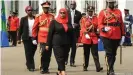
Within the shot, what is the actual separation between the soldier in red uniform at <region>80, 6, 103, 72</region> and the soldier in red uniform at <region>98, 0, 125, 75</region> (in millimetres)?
1363

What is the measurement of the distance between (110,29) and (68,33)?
123 cm

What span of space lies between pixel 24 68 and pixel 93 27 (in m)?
2.40

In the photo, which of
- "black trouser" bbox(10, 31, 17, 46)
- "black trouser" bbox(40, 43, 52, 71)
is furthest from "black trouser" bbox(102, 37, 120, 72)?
"black trouser" bbox(10, 31, 17, 46)

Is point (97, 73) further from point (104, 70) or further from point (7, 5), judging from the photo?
point (7, 5)

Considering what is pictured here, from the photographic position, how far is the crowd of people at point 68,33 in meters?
10.9

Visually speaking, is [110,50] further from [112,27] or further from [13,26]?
[13,26]

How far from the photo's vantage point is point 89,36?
13.2 m

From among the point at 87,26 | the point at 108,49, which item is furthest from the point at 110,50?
the point at 87,26

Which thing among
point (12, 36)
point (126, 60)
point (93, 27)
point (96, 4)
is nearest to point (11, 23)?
point (12, 36)

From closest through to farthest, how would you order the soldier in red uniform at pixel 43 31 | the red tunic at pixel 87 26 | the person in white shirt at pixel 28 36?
the soldier in red uniform at pixel 43 31, the red tunic at pixel 87 26, the person in white shirt at pixel 28 36

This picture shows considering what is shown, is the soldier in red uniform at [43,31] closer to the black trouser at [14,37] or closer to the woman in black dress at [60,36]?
the woman in black dress at [60,36]

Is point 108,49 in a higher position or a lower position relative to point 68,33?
lower

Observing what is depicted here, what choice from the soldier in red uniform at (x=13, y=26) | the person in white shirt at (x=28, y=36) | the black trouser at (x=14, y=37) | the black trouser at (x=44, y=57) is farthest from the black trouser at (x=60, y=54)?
the soldier in red uniform at (x=13, y=26)

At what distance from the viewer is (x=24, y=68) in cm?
1395
